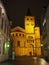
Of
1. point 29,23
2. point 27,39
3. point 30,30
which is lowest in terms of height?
point 27,39

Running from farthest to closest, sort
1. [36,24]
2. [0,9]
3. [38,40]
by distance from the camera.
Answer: [36,24]
[38,40]
[0,9]

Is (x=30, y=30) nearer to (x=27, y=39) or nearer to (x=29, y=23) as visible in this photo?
(x=29, y=23)

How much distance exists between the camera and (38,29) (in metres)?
120

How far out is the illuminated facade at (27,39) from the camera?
106 m

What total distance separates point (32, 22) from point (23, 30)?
28.8 feet

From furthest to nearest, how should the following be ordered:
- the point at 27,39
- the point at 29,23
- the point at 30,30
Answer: the point at 29,23
the point at 30,30
the point at 27,39

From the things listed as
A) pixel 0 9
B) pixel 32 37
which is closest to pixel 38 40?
pixel 32 37

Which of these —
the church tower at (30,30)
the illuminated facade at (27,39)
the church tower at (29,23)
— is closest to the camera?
the illuminated facade at (27,39)

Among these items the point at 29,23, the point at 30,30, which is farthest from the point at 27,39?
the point at 29,23

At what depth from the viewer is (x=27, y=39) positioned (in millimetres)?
112750

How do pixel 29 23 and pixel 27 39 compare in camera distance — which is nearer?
pixel 27 39

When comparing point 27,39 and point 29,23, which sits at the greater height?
point 29,23

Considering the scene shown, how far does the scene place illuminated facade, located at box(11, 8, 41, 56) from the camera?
10612cm

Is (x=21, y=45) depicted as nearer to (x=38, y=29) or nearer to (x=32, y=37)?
(x=32, y=37)
